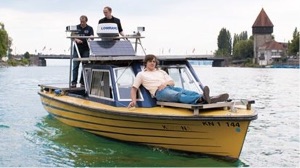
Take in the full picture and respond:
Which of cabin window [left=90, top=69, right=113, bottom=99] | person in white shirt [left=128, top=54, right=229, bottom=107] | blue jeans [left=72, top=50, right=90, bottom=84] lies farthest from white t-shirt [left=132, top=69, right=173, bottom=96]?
blue jeans [left=72, top=50, right=90, bottom=84]

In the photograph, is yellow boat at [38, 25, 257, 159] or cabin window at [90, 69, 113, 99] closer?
yellow boat at [38, 25, 257, 159]

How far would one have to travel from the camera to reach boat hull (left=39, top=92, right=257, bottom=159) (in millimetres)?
10453

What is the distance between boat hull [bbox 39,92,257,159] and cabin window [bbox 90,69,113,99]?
1.49ft

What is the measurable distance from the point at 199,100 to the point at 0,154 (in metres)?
4.53

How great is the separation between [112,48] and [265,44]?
15925 centimetres

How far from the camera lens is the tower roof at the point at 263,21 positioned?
171 meters

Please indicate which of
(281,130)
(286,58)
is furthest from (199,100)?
(286,58)


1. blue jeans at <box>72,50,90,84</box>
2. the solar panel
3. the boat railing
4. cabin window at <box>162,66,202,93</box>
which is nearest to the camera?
the boat railing

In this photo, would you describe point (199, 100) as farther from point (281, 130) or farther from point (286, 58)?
point (286, 58)

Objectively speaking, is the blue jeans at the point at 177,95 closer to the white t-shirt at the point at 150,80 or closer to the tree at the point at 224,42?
the white t-shirt at the point at 150,80

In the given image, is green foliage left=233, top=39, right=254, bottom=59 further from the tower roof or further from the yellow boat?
the yellow boat

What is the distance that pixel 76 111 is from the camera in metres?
13.9

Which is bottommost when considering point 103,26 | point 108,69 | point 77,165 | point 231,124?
point 77,165

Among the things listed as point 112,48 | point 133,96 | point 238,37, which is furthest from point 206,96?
point 238,37
